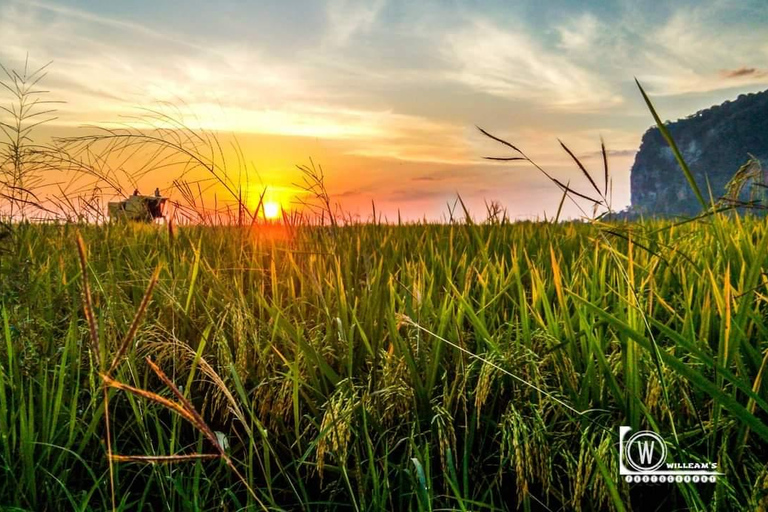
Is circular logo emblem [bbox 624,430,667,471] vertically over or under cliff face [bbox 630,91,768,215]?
under

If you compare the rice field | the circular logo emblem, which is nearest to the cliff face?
the rice field

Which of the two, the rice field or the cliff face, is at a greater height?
the cliff face

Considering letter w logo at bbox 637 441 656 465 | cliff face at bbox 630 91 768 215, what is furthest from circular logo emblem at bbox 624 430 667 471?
cliff face at bbox 630 91 768 215

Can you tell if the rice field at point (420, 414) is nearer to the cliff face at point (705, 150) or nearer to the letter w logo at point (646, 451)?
the letter w logo at point (646, 451)

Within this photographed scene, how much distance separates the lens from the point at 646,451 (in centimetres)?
143

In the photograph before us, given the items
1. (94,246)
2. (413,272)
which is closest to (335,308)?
(413,272)

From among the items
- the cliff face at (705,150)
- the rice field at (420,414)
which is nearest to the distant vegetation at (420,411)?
the rice field at (420,414)

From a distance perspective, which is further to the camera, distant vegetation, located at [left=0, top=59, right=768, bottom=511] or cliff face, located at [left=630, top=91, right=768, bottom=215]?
cliff face, located at [left=630, top=91, right=768, bottom=215]

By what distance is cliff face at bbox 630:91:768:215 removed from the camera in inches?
4537

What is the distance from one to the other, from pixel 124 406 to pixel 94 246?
2070 mm

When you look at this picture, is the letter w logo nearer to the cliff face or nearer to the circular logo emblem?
Answer: the circular logo emblem

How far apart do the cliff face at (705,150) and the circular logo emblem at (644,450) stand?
4041 inches

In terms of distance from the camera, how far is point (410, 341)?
1847mm

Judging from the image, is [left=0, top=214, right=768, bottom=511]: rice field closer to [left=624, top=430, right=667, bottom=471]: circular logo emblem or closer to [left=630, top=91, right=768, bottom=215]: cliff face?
[left=624, top=430, right=667, bottom=471]: circular logo emblem
